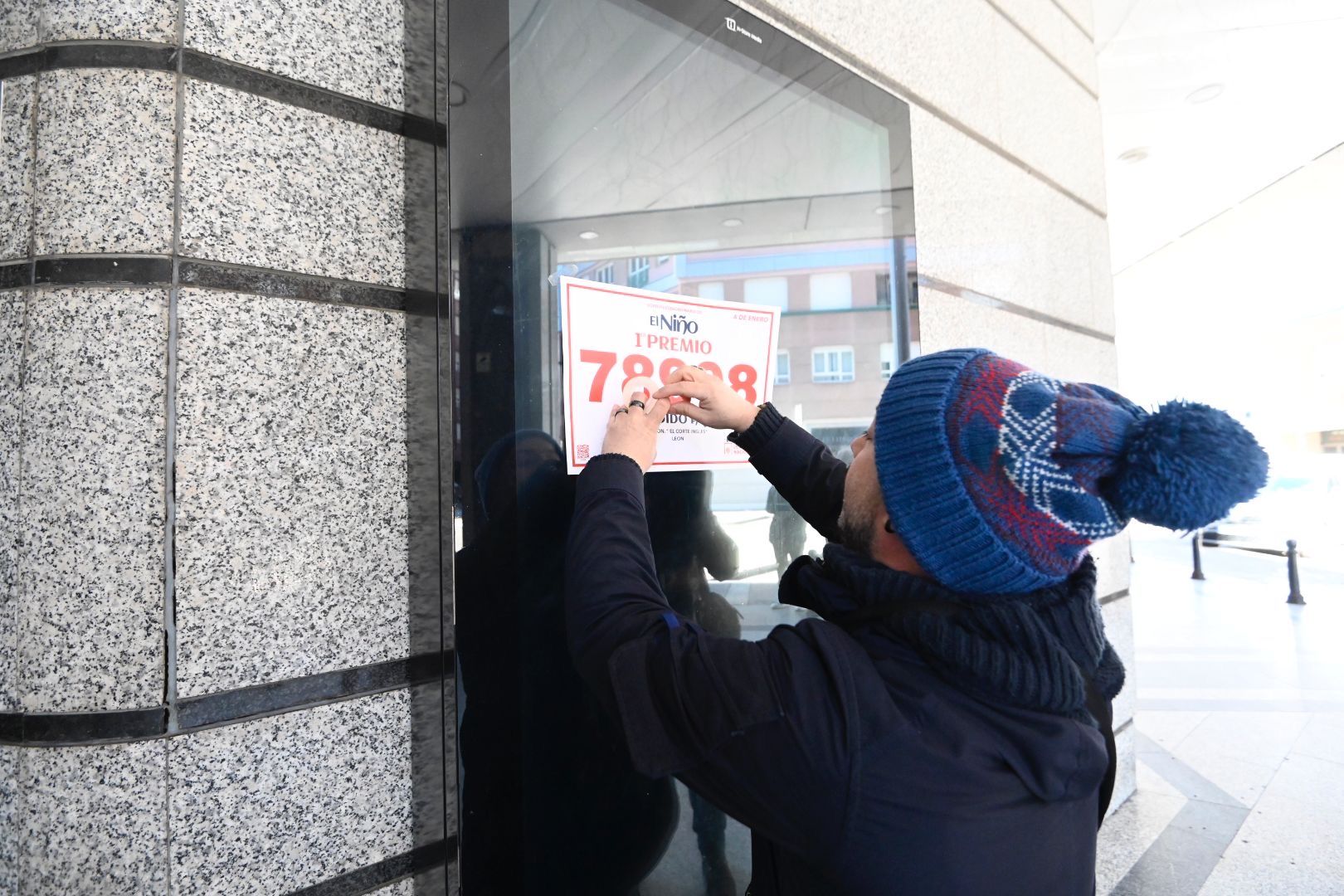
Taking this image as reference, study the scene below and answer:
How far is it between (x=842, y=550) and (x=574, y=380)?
1.80ft

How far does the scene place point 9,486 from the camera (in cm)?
99

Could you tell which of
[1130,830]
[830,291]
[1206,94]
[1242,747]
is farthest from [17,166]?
[1206,94]

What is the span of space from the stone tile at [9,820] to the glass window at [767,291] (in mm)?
1409

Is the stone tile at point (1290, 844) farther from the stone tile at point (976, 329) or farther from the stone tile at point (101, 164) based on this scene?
the stone tile at point (101, 164)

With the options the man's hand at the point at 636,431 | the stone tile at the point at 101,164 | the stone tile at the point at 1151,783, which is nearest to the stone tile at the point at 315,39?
the stone tile at the point at 101,164

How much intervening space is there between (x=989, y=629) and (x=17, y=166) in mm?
1408

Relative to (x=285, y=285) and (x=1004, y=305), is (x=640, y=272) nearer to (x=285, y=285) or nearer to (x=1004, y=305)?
(x=285, y=285)

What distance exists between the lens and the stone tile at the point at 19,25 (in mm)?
1023

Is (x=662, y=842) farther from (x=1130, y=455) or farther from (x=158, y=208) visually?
(x=158, y=208)

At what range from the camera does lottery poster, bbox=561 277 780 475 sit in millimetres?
1360

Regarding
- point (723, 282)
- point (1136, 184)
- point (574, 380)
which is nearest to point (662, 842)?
point (574, 380)

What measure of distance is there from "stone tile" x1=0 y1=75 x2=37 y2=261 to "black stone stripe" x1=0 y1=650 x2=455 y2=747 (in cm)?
60

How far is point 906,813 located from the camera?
36.5 inches

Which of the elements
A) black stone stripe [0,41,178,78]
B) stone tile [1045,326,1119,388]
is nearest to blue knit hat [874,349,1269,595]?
black stone stripe [0,41,178,78]
